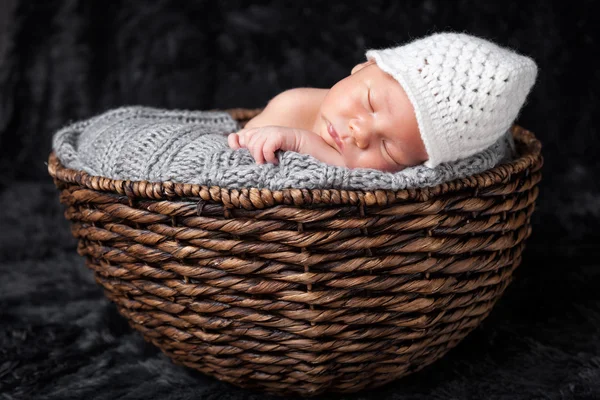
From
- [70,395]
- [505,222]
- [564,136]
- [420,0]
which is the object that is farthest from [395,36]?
[70,395]

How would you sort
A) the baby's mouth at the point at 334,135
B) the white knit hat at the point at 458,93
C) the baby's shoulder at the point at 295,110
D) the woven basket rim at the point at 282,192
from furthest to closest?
the baby's shoulder at the point at 295,110, the baby's mouth at the point at 334,135, the white knit hat at the point at 458,93, the woven basket rim at the point at 282,192

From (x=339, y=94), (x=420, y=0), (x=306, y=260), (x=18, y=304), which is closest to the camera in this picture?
(x=306, y=260)

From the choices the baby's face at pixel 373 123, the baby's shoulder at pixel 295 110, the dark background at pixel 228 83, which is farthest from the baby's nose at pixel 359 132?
the dark background at pixel 228 83

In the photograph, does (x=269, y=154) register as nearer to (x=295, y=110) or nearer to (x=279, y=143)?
(x=279, y=143)

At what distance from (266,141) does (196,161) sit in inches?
4.4

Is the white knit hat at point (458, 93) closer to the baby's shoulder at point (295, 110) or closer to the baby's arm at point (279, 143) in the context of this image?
the baby's arm at point (279, 143)

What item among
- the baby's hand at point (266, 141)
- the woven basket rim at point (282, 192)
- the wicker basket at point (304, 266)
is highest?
the baby's hand at point (266, 141)

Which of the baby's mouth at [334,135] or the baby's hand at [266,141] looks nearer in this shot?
the baby's hand at [266,141]

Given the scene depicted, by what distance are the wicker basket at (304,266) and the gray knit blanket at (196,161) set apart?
0.04m

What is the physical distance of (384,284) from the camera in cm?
107

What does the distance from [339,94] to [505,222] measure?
345 mm

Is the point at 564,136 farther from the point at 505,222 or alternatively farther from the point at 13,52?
the point at 13,52

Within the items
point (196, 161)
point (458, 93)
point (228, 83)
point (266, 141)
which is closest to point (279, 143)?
point (266, 141)

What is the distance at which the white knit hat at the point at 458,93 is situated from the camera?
113cm
